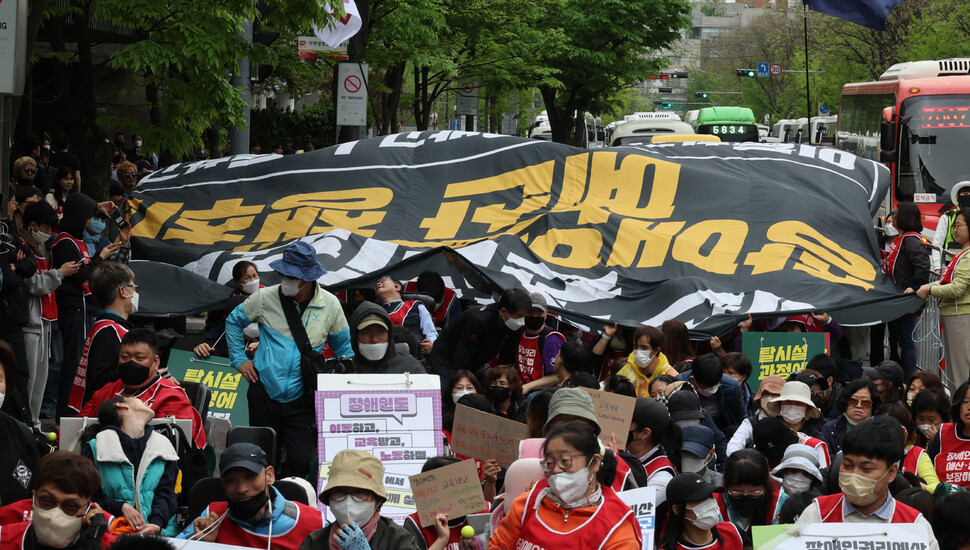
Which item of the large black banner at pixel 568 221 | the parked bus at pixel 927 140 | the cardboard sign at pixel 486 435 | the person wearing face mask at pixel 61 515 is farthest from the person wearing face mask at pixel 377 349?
the parked bus at pixel 927 140

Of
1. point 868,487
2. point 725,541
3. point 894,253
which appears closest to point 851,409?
point 725,541

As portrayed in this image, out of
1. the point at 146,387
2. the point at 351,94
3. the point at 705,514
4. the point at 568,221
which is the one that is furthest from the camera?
the point at 351,94

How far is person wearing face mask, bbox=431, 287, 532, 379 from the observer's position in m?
9.50

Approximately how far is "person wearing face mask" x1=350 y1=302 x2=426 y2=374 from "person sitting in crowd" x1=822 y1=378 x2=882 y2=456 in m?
2.61

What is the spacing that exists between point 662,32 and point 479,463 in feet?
115

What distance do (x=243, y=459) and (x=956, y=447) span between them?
4.05 metres

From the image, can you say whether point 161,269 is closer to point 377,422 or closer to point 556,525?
point 377,422

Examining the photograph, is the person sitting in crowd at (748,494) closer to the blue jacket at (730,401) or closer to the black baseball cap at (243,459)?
the blue jacket at (730,401)

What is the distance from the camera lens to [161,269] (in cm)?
1141

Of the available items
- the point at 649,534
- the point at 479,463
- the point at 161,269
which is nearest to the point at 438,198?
the point at 161,269

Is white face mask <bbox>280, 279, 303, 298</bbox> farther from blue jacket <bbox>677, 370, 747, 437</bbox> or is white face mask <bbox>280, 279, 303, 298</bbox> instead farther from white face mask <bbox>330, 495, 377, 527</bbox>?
white face mask <bbox>330, 495, 377, 527</bbox>

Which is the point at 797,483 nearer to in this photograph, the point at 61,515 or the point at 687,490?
the point at 687,490

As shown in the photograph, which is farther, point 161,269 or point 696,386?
point 161,269

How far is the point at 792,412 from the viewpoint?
24.4ft
